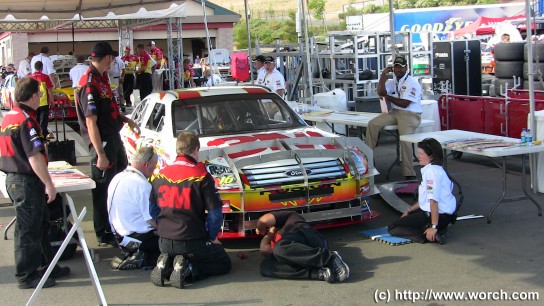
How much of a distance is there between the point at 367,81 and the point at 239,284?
1107cm

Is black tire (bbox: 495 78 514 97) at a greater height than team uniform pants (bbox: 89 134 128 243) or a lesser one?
greater

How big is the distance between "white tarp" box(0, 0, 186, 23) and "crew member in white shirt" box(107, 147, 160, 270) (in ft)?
23.7

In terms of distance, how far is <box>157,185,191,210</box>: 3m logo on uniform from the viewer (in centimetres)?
591

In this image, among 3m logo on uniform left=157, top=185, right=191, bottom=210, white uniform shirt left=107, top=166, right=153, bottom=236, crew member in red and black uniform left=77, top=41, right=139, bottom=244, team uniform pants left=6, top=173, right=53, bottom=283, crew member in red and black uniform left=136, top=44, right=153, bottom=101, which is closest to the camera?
team uniform pants left=6, top=173, right=53, bottom=283

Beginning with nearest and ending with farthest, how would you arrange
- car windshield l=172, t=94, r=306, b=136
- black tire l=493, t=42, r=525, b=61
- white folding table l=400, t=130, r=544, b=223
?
white folding table l=400, t=130, r=544, b=223 < car windshield l=172, t=94, r=306, b=136 < black tire l=493, t=42, r=525, b=61

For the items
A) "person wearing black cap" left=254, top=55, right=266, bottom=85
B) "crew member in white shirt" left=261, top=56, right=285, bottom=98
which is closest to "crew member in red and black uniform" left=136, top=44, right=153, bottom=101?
"person wearing black cap" left=254, top=55, right=266, bottom=85

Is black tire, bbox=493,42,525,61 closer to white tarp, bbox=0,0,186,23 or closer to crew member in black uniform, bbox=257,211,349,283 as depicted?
white tarp, bbox=0,0,186,23

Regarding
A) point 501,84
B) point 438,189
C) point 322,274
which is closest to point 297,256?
point 322,274

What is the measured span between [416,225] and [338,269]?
5.07 ft

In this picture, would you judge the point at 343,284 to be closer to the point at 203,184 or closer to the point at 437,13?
the point at 203,184

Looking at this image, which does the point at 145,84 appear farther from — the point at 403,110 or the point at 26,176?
the point at 26,176

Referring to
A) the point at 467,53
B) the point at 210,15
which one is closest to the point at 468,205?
the point at 467,53

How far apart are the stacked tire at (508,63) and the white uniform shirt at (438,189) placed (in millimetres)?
10183

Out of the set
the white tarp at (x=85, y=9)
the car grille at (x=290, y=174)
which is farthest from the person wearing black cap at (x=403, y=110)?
the white tarp at (x=85, y=9)
